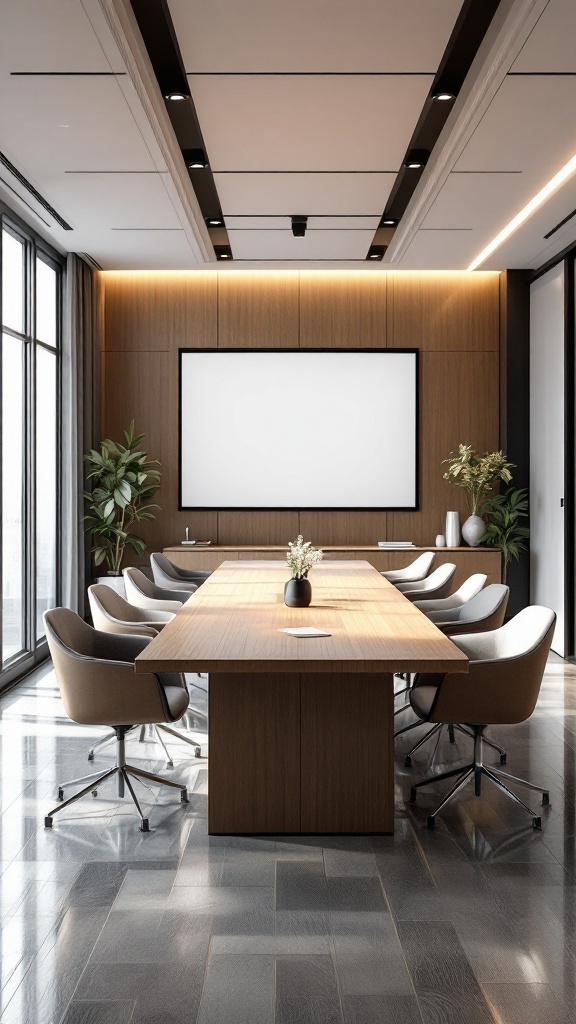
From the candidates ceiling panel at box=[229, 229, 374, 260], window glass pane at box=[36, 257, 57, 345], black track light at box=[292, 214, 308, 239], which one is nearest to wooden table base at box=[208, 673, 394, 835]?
black track light at box=[292, 214, 308, 239]

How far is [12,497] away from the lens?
648 centimetres

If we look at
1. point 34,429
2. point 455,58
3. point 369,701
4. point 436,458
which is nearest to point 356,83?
point 455,58

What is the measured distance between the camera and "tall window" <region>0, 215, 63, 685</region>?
250 inches

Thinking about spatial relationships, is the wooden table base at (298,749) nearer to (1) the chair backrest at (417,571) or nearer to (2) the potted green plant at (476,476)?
(1) the chair backrest at (417,571)

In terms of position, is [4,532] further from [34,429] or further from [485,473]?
[485,473]

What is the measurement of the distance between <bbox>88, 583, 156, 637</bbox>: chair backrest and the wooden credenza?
306 centimetres

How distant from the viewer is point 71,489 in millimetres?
7719

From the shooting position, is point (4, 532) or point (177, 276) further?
point (177, 276)

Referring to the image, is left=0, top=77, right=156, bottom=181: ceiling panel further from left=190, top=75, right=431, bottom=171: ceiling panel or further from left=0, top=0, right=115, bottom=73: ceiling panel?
left=190, top=75, right=431, bottom=171: ceiling panel

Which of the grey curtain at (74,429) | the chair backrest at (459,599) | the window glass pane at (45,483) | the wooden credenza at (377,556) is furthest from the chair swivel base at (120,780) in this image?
the wooden credenza at (377,556)

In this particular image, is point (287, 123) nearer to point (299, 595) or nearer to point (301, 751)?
point (299, 595)

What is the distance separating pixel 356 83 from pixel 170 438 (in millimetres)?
4850

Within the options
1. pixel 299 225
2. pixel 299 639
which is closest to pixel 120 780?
pixel 299 639

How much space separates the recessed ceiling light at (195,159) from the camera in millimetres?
5625
